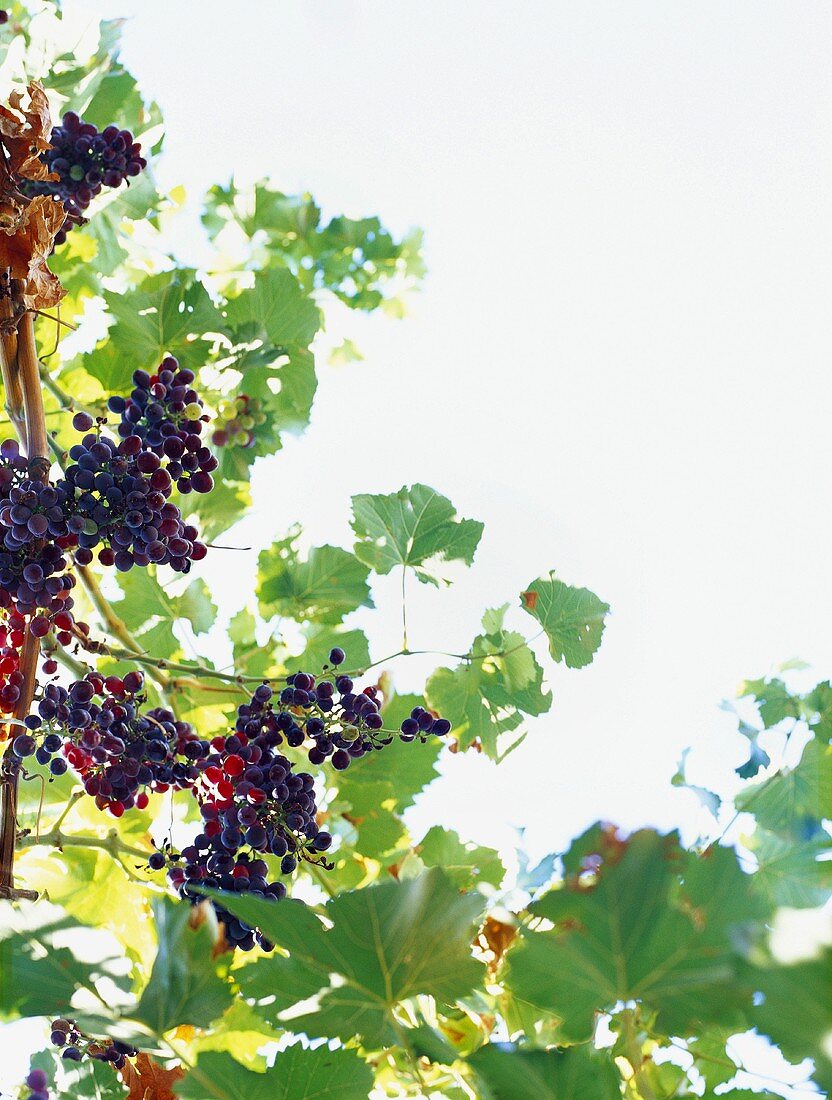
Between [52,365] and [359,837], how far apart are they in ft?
5.38

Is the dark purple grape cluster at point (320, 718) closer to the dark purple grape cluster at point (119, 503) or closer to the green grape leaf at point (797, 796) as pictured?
the dark purple grape cluster at point (119, 503)

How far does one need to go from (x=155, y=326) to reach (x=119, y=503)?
3.21ft

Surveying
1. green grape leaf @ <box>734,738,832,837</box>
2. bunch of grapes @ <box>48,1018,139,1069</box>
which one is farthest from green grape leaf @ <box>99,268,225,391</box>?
green grape leaf @ <box>734,738,832,837</box>

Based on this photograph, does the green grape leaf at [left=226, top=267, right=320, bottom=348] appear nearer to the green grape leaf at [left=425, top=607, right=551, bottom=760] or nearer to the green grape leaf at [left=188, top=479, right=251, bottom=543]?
the green grape leaf at [left=188, top=479, right=251, bottom=543]

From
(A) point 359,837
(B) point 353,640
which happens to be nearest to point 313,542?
(B) point 353,640

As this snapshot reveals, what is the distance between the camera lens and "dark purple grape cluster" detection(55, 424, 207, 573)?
1.36m

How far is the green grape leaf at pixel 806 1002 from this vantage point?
57 cm

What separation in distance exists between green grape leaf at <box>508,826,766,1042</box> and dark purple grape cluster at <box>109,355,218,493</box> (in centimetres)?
105

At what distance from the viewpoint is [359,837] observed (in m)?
2.15

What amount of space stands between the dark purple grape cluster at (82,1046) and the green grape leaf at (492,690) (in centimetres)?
100

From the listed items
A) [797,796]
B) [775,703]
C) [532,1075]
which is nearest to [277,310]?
[775,703]

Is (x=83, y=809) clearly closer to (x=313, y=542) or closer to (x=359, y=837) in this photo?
(x=359, y=837)

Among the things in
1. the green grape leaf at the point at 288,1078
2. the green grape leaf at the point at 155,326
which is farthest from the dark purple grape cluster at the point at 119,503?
the green grape leaf at the point at 155,326

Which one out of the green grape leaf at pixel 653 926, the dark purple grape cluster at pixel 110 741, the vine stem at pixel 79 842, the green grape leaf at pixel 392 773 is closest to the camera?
the green grape leaf at pixel 653 926
